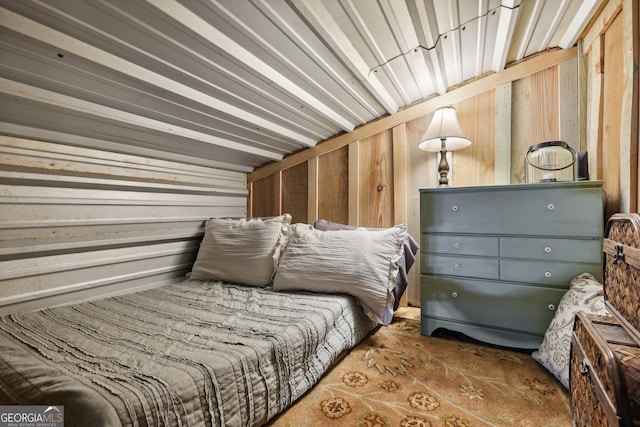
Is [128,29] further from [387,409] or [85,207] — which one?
[387,409]

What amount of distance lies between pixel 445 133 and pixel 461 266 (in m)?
0.90

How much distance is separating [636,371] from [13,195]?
95.5 inches

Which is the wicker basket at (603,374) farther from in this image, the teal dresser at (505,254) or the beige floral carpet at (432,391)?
the teal dresser at (505,254)

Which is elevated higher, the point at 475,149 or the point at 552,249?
the point at 475,149

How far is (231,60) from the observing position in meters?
1.50

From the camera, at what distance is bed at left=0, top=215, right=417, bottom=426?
86cm

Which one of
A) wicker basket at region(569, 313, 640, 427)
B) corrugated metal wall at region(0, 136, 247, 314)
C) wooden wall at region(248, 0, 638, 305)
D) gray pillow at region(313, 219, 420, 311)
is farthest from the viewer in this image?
gray pillow at region(313, 219, 420, 311)

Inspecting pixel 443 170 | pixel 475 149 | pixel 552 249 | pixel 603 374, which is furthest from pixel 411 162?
pixel 603 374

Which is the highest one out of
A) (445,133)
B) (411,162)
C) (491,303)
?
(445,133)

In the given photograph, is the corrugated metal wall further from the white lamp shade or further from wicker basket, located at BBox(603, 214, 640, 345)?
wicker basket, located at BBox(603, 214, 640, 345)

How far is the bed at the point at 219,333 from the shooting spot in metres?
0.86

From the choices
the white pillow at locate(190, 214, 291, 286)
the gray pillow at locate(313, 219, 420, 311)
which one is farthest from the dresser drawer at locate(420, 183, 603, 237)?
the white pillow at locate(190, 214, 291, 286)

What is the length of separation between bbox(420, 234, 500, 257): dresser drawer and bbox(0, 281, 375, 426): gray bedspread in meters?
0.65

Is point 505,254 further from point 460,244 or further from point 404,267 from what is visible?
point 404,267
